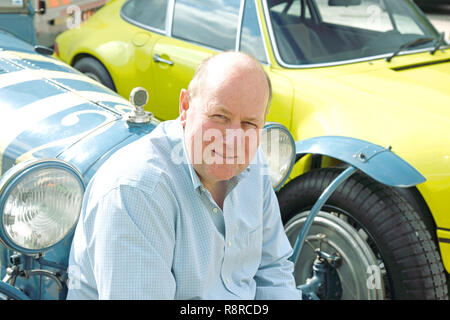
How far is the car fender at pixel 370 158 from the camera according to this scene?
94.8 inches

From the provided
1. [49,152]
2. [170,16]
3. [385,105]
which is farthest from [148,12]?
[49,152]

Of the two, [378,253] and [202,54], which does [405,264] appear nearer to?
[378,253]

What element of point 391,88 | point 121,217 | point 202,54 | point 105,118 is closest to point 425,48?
point 391,88

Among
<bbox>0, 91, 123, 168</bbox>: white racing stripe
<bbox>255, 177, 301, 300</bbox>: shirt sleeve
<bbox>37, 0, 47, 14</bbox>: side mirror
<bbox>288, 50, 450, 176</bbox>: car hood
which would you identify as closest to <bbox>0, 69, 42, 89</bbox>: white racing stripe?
<bbox>0, 91, 123, 168</bbox>: white racing stripe

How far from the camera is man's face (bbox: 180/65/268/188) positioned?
1614 mm

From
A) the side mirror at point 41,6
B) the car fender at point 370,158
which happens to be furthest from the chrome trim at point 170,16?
the car fender at point 370,158

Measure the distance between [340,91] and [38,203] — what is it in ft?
6.25

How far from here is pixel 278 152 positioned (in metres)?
2.46

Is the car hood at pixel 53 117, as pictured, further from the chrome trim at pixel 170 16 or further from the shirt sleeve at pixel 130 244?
the chrome trim at pixel 170 16

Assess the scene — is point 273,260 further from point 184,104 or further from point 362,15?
point 362,15

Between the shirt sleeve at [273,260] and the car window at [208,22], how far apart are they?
6.44 feet

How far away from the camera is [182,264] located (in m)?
1.62

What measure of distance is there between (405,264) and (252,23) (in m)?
1.97

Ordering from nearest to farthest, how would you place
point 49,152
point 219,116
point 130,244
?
point 130,244 < point 219,116 < point 49,152
